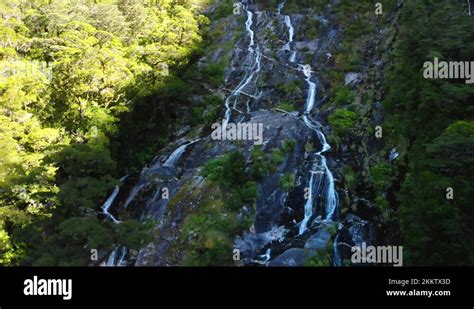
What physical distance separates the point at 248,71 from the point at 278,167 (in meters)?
11.3

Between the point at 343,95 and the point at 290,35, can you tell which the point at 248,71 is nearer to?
the point at 290,35

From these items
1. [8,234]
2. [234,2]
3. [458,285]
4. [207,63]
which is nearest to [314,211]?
[458,285]

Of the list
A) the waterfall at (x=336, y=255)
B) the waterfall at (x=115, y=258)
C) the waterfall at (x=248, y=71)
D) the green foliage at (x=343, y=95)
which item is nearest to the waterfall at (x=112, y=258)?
the waterfall at (x=115, y=258)

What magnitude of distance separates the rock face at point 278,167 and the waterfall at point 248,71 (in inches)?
2.6

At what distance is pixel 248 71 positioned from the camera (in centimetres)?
2980

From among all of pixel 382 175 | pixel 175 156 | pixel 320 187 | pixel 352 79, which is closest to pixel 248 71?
pixel 352 79

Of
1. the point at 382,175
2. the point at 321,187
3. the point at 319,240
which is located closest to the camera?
the point at 319,240

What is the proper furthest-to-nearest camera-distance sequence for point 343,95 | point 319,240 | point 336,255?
point 343,95
point 319,240
point 336,255

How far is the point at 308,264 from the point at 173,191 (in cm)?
726

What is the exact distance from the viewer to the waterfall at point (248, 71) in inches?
1042

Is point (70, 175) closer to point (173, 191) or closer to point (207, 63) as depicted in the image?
point (173, 191)

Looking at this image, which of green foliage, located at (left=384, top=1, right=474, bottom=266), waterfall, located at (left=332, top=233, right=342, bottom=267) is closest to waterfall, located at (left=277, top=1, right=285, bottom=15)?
green foliage, located at (left=384, top=1, right=474, bottom=266)

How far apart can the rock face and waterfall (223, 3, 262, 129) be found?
2.6 inches

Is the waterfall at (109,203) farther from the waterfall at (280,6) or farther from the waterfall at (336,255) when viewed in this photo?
the waterfall at (280,6)
